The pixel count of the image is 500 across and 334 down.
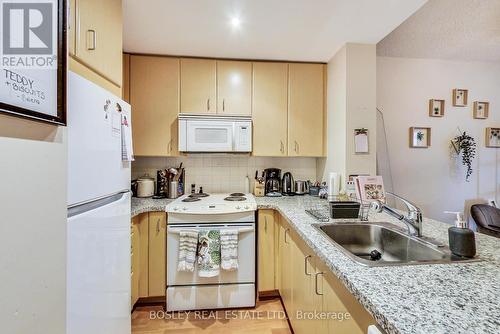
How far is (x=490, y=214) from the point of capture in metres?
2.48

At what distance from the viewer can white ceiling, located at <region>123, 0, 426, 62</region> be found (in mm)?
1520

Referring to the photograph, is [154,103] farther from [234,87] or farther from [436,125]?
[436,125]

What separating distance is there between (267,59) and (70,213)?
213 cm

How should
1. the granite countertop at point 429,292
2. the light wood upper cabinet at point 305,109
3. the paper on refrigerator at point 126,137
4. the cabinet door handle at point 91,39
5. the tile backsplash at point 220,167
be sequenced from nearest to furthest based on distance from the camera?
the granite countertop at point 429,292 < the cabinet door handle at point 91,39 < the paper on refrigerator at point 126,137 < the light wood upper cabinet at point 305,109 < the tile backsplash at point 220,167

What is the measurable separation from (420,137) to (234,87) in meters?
2.14

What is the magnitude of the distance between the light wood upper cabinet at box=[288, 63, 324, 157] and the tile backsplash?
289mm

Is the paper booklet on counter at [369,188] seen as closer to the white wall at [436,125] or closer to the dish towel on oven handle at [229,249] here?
the dish towel on oven handle at [229,249]

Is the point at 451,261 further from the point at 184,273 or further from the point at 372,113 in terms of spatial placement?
the point at 184,273

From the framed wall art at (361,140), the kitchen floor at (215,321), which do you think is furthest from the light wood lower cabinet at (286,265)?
the framed wall art at (361,140)

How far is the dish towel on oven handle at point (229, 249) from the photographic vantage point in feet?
6.14

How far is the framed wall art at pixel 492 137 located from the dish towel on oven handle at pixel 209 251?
3.28 meters

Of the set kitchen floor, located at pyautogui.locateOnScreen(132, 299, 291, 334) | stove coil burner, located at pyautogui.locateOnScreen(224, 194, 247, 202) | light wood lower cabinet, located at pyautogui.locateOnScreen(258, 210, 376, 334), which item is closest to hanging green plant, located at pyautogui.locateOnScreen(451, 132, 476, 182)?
light wood lower cabinet, located at pyautogui.locateOnScreen(258, 210, 376, 334)

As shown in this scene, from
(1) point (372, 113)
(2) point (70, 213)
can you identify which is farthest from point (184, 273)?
(1) point (372, 113)

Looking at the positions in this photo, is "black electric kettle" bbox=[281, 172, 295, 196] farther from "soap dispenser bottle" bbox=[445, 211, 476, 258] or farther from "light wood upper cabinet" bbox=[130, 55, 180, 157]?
"soap dispenser bottle" bbox=[445, 211, 476, 258]
